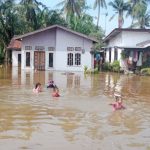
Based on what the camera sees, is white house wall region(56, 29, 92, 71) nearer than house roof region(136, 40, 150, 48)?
No

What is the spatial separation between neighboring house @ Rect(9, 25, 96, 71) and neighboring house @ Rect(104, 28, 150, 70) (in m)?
2.92

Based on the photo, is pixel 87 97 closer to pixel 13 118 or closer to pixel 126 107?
pixel 126 107

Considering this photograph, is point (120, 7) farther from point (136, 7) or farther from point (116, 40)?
point (116, 40)

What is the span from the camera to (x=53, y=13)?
5709cm

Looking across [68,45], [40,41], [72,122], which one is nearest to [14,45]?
[40,41]

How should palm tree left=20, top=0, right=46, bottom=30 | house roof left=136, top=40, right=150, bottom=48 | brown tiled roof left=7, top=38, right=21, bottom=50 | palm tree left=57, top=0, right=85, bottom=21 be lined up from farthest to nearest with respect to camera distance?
palm tree left=57, top=0, right=85, bottom=21
palm tree left=20, top=0, right=46, bottom=30
brown tiled roof left=7, top=38, right=21, bottom=50
house roof left=136, top=40, right=150, bottom=48

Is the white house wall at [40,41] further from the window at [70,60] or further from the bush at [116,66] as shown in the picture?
the bush at [116,66]

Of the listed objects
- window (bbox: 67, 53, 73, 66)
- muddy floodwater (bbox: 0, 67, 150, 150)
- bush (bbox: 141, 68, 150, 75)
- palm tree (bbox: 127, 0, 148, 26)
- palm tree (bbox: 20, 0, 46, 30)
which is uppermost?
palm tree (bbox: 127, 0, 148, 26)

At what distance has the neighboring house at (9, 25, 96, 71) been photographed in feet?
136

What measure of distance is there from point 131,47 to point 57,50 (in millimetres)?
7431

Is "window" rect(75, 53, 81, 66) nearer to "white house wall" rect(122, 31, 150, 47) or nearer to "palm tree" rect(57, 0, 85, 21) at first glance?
"white house wall" rect(122, 31, 150, 47)

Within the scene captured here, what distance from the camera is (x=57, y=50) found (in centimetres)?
4153

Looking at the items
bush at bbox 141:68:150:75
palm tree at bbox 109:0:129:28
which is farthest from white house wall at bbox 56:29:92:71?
palm tree at bbox 109:0:129:28

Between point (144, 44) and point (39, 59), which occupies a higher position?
point (144, 44)
